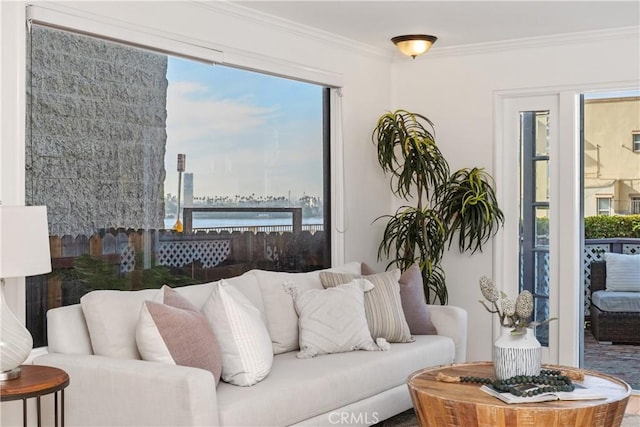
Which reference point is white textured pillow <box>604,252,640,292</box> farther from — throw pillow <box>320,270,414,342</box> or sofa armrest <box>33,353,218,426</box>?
sofa armrest <box>33,353,218,426</box>

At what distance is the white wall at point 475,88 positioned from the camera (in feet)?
19.4

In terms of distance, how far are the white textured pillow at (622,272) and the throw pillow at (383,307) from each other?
2.20 metres

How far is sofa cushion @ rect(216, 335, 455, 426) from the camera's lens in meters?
3.57

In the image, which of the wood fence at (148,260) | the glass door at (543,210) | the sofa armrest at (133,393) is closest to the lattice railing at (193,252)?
the wood fence at (148,260)

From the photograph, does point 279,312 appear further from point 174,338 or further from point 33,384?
point 33,384

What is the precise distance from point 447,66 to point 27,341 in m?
4.13

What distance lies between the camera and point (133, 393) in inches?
133

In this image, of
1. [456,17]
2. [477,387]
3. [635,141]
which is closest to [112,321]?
[477,387]

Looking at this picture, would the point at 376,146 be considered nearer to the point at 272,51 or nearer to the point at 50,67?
the point at 272,51

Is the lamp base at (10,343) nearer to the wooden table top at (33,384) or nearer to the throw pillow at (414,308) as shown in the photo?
the wooden table top at (33,384)

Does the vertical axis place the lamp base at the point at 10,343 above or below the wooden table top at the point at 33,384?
above

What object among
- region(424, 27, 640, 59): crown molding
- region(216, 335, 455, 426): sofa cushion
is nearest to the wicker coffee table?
region(216, 335, 455, 426): sofa cushion

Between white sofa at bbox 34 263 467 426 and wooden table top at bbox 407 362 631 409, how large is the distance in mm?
425

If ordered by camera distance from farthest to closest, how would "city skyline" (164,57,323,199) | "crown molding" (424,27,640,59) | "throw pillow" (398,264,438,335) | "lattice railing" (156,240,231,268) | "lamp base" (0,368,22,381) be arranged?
"crown molding" (424,27,640,59), "throw pillow" (398,264,438,335), "city skyline" (164,57,323,199), "lattice railing" (156,240,231,268), "lamp base" (0,368,22,381)
